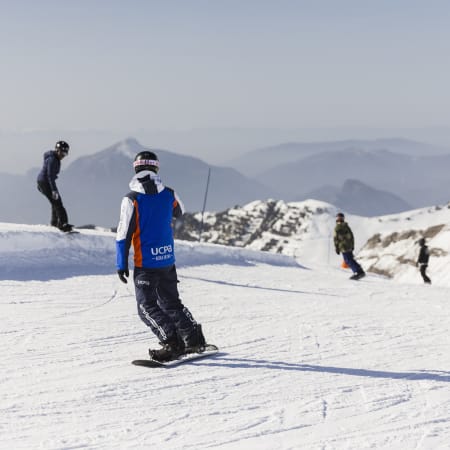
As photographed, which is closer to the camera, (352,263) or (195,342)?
(195,342)

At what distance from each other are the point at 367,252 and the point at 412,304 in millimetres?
73886

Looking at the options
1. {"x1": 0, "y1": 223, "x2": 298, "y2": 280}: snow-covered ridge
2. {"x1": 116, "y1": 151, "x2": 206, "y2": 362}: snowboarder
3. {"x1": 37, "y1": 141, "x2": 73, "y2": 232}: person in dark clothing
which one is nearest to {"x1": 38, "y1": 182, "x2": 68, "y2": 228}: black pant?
{"x1": 37, "y1": 141, "x2": 73, "y2": 232}: person in dark clothing

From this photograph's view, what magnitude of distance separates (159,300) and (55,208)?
8269 mm

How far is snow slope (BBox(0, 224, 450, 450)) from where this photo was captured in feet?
14.1

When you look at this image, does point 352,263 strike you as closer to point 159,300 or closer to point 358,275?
point 358,275

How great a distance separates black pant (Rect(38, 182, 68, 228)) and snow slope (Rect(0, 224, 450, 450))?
196 cm

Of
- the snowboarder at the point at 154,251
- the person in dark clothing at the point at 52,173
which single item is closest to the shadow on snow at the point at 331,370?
the snowboarder at the point at 154,251

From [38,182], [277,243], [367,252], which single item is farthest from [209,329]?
[277,243]

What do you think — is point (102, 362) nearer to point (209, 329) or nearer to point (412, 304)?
point (209, 329)

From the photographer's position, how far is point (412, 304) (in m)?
11.1

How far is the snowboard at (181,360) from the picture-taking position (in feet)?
19.3

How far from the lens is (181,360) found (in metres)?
6.04

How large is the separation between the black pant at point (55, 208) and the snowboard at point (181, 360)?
7.50m

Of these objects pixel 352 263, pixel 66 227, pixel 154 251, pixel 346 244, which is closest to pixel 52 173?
pixel 66 227
